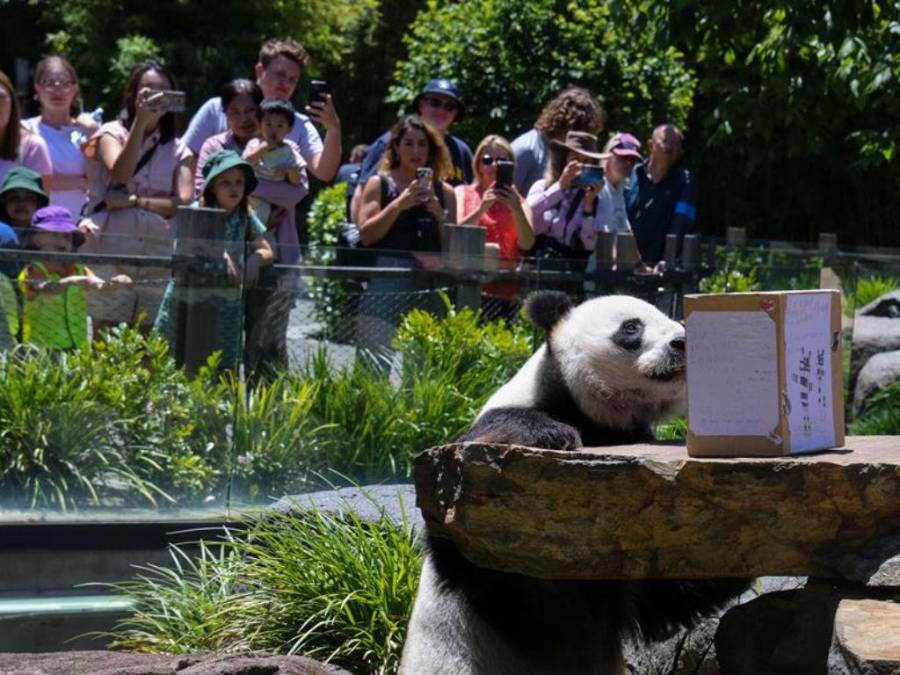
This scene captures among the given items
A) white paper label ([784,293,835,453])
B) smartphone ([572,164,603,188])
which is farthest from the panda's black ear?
smartphone ([572,164,603,188])

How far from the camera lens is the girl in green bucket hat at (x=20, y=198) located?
23.5ft

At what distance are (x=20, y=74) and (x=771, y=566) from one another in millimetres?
17261

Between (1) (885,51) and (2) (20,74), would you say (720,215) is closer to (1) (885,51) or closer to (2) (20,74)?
(2) (20,74)

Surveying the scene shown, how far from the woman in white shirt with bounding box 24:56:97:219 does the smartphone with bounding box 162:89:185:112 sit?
2.15 ft

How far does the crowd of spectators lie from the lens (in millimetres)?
6609

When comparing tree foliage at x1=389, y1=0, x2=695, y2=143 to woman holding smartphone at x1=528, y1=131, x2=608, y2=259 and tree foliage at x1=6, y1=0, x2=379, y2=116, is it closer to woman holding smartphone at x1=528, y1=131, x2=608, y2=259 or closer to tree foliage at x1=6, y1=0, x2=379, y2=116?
woman holding smartphone at x1=528, y1=131, x2=608, y2=259

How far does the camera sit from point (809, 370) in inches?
150

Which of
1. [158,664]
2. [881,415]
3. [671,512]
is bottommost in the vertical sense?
[158,664]

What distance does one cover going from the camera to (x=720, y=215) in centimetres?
2278

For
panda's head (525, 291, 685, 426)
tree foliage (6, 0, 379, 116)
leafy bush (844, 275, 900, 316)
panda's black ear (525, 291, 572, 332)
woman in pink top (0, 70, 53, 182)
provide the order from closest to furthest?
panda's head (525, 291, 685, 426) < panda's black ear (525, 291, 572, 332) < woman in pink top (0, 70, 53, 182) < leafy bush (844, 275, 900, 316) < tree foliage (6, 0, 379, 116)

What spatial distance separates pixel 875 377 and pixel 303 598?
5.90m

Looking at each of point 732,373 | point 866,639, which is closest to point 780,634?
point 866,639

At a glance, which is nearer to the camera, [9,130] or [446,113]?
[9,130]

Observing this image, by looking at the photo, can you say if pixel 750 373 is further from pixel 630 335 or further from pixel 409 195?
pixel 409 195
